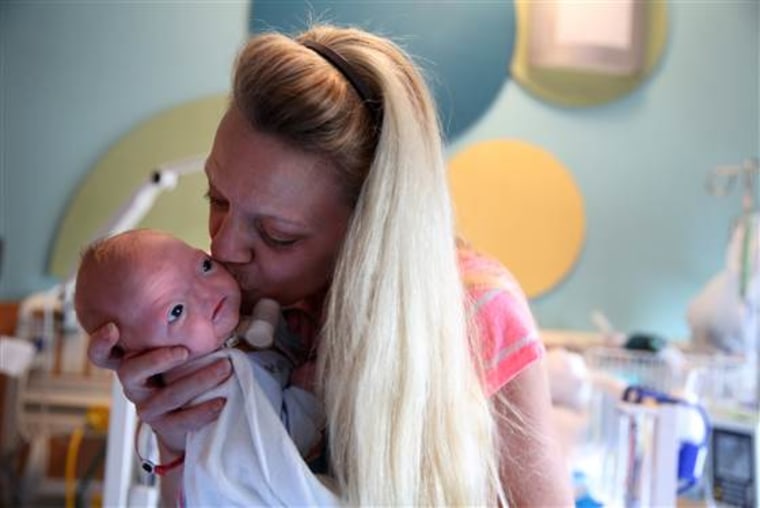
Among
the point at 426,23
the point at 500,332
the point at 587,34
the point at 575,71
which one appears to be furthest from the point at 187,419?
the point at 575,71

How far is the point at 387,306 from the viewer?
2.14 feet

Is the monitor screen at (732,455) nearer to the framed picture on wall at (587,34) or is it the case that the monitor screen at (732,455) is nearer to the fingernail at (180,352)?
the framed picture on wall at (587,34)

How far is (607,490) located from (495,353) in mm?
577

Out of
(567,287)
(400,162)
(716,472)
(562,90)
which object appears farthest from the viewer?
(567,287)

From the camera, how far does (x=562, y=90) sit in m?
1.40

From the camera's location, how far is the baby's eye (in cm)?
65

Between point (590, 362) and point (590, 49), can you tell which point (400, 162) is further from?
point (590, 362)

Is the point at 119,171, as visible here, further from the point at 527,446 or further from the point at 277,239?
the point at 527,446

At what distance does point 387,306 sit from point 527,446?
0.20m

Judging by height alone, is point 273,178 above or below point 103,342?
above

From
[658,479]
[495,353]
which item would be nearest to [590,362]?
[658,479]

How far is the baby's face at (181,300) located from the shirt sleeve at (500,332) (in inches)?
9.4

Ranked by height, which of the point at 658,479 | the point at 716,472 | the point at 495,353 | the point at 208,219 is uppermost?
the point at 208,219

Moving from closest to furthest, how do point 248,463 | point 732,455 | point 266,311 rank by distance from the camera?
1. point 248,463
2. point 266,311
3. point 732,455
